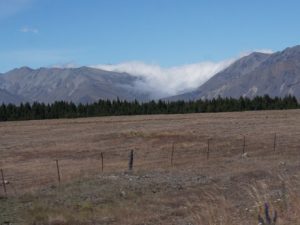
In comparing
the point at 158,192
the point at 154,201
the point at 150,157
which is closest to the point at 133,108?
the point at 150,157

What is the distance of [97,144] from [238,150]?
14907mm

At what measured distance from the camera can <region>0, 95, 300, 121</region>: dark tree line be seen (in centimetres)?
11012

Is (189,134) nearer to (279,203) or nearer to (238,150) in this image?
(238,150)

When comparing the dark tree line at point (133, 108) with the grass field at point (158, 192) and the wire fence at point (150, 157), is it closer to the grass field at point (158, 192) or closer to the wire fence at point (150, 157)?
the wire fence at point (150, 157)

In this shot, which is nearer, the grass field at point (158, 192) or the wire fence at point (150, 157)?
the grass field at point (158, 192)

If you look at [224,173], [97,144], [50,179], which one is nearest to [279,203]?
[224,173]

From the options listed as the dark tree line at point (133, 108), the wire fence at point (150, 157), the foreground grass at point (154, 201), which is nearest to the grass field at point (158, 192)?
the foreground grass at point (154, 201)

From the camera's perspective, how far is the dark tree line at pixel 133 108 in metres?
110

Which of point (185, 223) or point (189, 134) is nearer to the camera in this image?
point (185, 223)

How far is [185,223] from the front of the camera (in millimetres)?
13008

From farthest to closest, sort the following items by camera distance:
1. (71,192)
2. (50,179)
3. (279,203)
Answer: (50,179), (71,192), (279,203)

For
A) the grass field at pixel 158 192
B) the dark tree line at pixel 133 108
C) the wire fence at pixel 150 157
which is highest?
the dark tree line at pixel 133 108

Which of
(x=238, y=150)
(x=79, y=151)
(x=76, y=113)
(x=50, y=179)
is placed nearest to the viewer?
(x=50, y=179)

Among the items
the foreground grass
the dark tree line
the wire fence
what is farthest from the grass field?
the dark tree line
